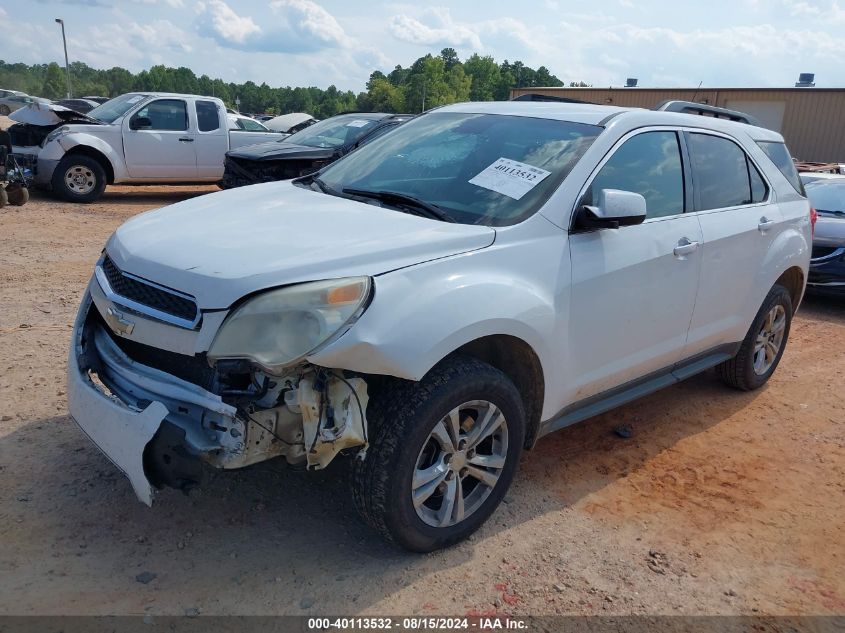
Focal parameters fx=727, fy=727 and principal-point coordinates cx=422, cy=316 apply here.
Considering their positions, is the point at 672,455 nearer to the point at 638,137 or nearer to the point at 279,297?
the point at 638,137

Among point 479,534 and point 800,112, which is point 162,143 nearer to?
point 479,534

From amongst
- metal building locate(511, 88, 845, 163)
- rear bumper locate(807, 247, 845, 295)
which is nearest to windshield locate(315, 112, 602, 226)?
rear bumper locate(807, 247, 845, 295)

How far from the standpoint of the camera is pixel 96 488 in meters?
3.41

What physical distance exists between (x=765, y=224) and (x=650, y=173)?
1.21 meters

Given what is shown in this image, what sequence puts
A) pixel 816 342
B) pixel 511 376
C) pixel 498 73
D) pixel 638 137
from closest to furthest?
pixel 511 376 < pixel 638 137 < pixel 816 342 < pixel 498 73

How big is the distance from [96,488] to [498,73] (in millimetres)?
102847

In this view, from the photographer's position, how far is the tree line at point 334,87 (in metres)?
79.8

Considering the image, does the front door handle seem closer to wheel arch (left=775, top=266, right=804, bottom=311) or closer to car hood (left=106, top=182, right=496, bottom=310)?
car hood (left=106, top=182, right=496, bottom=310)

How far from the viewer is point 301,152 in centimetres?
1007

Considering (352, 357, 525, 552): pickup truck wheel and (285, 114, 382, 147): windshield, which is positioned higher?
(285, 114, 382, 147): windshield

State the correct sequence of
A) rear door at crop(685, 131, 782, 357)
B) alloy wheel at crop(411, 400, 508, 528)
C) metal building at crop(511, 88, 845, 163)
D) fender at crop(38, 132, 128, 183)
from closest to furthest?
alloy wheel at crop(411, 400, 508, 528)
rear door at crop(685, 131, 782, 357)
fender at crop(38, 132, 128, 183)
metal building at crop(511, 88, 845, 163)

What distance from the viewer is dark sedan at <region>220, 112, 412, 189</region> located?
995 cm

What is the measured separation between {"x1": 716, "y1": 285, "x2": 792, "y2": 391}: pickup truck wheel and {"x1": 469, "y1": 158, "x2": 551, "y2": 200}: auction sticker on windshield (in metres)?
2.28

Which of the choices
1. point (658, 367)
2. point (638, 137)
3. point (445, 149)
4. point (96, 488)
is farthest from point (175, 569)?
point (638, 137)
